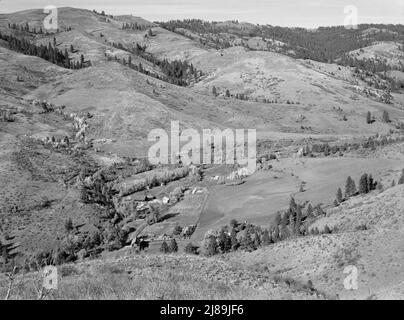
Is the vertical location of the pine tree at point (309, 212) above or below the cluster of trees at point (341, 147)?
below

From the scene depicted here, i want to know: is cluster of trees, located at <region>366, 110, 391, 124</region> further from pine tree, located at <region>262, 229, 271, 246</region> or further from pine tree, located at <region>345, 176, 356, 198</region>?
pine tree, located at <region>262, 229, 271, 246</region>

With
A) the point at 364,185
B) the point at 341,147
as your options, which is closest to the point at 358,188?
the point at 364,185

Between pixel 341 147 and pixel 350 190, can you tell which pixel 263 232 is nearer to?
pixel 350 190

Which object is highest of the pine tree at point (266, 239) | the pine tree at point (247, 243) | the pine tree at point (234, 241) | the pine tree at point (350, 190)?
the pine tree at point (350, 190)

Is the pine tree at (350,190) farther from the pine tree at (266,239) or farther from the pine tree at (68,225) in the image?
the pine tree at (68,225)

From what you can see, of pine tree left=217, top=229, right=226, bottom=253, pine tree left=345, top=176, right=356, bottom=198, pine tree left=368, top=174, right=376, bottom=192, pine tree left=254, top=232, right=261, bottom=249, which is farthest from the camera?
pine tree left=368, top=174, right=376, bottom=192

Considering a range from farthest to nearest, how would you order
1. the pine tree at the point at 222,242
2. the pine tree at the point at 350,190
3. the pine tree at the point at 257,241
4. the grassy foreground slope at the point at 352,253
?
the pine tree at the point at 350,190
the pine tree at the point at 222,242
the pine tree at the point at 257,241
the grassy foreground slope at the point at 352,253

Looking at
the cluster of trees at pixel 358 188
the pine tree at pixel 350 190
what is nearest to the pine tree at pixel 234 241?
the cluster of trees at pixel 358 188

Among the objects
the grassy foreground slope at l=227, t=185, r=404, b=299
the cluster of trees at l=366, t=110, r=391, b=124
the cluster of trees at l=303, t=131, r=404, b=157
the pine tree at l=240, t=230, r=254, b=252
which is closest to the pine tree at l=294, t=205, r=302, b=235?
the grassy foreground slope at l=227, t=185, r=404, b=299

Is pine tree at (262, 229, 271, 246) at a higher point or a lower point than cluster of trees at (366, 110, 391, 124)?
lower

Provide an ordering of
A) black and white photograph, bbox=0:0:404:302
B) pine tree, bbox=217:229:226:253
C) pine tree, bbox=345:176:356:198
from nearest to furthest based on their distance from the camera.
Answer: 1. black and white photograph, bbox=0:0:404:302
2. pine tree, bbox=217:229:226:253
3. pine tree, bbox=345:176:356:198
